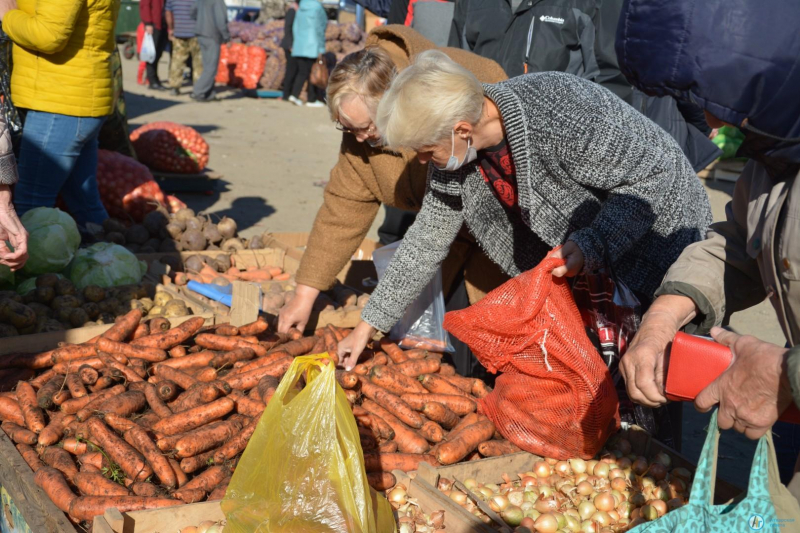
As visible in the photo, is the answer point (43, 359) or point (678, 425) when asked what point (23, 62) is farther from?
point (678, 425)

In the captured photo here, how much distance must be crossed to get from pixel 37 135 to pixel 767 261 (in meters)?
4.26

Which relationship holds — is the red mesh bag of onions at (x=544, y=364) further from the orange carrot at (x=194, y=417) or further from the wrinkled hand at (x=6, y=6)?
the wrinkled hand at (x=6, y=6)

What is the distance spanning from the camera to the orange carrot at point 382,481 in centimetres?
266

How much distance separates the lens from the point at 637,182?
9.11 feet

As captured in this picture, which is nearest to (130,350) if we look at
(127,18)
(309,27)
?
(309,27)

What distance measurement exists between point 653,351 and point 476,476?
1.07m

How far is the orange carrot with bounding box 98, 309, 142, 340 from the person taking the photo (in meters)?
3.53

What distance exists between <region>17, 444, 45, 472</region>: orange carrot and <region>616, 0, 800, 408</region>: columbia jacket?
2306 millimetres

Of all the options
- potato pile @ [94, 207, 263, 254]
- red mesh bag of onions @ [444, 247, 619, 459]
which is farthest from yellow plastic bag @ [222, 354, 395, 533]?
potato pile @ [94, 207, 263, 254]

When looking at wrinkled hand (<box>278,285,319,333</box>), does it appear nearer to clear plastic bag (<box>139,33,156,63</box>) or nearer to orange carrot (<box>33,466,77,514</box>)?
orange carrot (<box>33,466,77,514</box>)

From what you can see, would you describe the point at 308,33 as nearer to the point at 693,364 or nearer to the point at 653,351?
the point at 653,351

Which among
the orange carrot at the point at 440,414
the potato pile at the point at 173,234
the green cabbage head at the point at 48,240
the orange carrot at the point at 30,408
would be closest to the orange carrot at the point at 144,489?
the orange carrot at the point at 30,408

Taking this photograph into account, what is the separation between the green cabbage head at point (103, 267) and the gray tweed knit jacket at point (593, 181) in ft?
7.57

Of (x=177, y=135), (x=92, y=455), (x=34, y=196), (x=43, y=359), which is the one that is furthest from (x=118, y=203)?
(x=92, y=455)
